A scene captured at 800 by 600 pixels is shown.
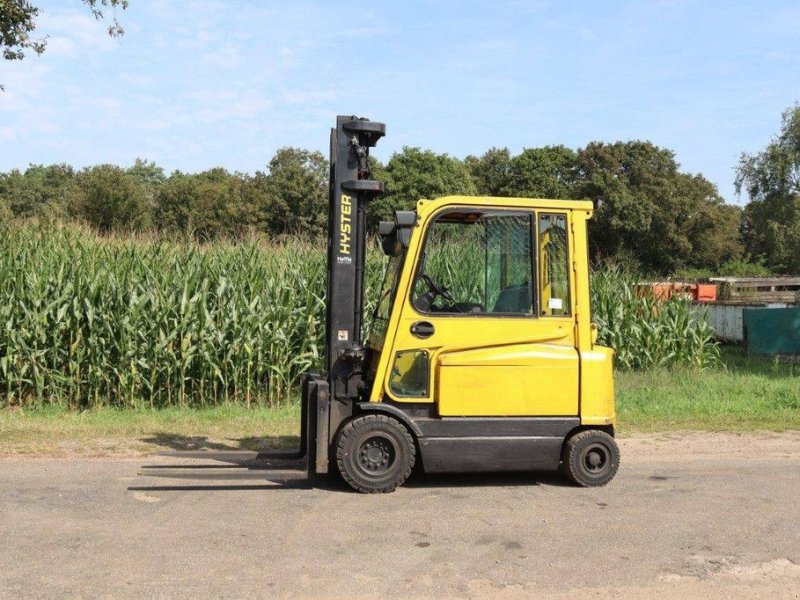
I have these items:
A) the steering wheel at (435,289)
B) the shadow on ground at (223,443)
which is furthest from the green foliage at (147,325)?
the steering wheel at (435,289)

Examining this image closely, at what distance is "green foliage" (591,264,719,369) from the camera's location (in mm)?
15391

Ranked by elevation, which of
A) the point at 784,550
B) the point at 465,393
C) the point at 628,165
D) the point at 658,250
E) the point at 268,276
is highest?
the point at 628,165

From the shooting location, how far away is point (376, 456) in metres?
6.77

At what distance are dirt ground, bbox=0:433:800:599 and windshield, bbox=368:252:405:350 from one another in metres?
1.31

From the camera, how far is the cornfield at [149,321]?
1152 centimetres

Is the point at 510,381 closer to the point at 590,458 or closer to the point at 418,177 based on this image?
the point at 590,458

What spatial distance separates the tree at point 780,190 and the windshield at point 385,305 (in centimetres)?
3928

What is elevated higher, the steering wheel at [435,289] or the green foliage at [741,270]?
the green foliage at [741,270]

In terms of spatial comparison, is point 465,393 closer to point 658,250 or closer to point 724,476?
point 724,476

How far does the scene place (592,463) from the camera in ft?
23.2

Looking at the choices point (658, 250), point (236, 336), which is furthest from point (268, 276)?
point (658, 250)

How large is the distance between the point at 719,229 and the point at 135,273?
49167mm

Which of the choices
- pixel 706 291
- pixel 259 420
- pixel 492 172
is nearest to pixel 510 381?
pixel 259 420

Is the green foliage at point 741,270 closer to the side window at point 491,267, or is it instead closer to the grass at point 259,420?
the grass at point 259,420
